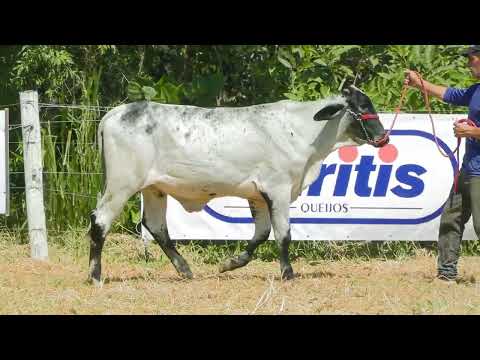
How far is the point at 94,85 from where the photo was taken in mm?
12500

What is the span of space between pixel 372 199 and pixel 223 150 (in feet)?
7.84

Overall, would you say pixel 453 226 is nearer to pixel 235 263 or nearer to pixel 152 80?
pixel 235 263

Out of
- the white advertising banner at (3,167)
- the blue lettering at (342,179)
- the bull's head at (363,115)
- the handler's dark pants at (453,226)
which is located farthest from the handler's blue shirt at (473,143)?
the white advertising banner at (3,167)

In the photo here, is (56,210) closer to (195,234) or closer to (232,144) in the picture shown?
(195,234)

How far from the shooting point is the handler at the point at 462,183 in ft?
27.2

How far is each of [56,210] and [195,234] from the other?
2.09m

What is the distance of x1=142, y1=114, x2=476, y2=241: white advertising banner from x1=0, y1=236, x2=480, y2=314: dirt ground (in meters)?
0.37

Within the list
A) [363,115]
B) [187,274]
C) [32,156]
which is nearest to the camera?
[363,115]

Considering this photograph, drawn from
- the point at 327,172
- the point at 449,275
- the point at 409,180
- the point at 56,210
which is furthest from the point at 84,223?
the point at 449,275

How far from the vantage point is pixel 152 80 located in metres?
12.2

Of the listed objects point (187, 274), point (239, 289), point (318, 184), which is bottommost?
point (187, 274)

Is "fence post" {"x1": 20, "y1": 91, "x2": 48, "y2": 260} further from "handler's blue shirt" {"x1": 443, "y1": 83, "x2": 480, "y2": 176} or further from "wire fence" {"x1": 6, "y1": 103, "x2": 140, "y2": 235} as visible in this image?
"handler's blue shirt" {"x1": 443, "y1": 83, "x2": 480, "y2": 176}

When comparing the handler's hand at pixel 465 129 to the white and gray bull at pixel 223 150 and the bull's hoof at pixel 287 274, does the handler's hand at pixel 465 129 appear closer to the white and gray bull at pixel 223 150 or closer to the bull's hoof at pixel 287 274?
the white and gray bull at pixel 223 150

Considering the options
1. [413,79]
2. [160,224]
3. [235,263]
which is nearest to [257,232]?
[235,263]
